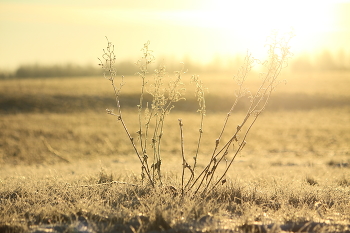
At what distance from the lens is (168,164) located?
10547 mm

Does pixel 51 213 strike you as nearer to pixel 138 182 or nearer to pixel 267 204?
pixel 138 182

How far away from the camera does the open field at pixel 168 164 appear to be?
421 cm

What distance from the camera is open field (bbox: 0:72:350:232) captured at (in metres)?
4.21

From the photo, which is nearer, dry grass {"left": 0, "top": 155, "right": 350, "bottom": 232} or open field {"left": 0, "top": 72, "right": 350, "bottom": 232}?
dry grass {"left": 0, "top": 155, "right": 350, "bottom": 232}

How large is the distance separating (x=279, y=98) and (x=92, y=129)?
17.5m

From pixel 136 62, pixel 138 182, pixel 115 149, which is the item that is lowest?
pixel 115 149

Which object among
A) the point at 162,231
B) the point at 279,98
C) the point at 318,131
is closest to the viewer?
the point at 162,231

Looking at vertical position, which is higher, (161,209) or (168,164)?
(161,209)

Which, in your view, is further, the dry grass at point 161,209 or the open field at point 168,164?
the open field at point 168,164

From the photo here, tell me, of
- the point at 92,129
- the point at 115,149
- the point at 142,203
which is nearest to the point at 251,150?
the point at 115,149

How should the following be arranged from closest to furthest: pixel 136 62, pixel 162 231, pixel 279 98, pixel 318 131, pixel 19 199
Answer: pixel 162 231 < pixel 19 199 < pixel 136 62 < pixel 318 131 < pixel 279 98

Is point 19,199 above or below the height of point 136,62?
below

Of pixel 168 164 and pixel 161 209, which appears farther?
pixel 168 164

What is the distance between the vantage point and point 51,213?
4336mm
